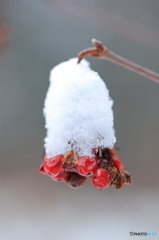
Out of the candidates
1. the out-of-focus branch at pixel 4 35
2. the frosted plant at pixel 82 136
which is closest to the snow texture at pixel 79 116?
the frosted plant at pixel 82 136

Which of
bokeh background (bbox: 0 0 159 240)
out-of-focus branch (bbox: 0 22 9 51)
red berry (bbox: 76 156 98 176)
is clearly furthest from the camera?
bokeh background (bbox: 0 0 159 240)

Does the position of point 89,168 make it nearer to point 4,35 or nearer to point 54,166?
point 54,166

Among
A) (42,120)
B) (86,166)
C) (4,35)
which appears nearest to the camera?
(86,166)

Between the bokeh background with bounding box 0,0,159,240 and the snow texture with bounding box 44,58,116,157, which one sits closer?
the snow texture with bounding box 44,58,116,157

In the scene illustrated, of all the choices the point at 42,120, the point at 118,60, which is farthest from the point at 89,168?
the point at 42,120

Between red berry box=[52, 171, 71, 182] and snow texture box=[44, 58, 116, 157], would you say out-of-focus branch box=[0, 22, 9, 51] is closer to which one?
snow texture box=[44, 58, 116, 157]

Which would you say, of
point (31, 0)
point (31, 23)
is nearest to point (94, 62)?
point (31, 23)

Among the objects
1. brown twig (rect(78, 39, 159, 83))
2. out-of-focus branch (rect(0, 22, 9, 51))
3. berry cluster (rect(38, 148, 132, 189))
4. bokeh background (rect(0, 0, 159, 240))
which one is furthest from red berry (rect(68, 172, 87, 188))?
bokeh background (rect(0, 0, 159, 240))

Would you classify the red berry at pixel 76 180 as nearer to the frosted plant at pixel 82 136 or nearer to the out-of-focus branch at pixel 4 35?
Answer: the frosted plant at pixel 82 136
